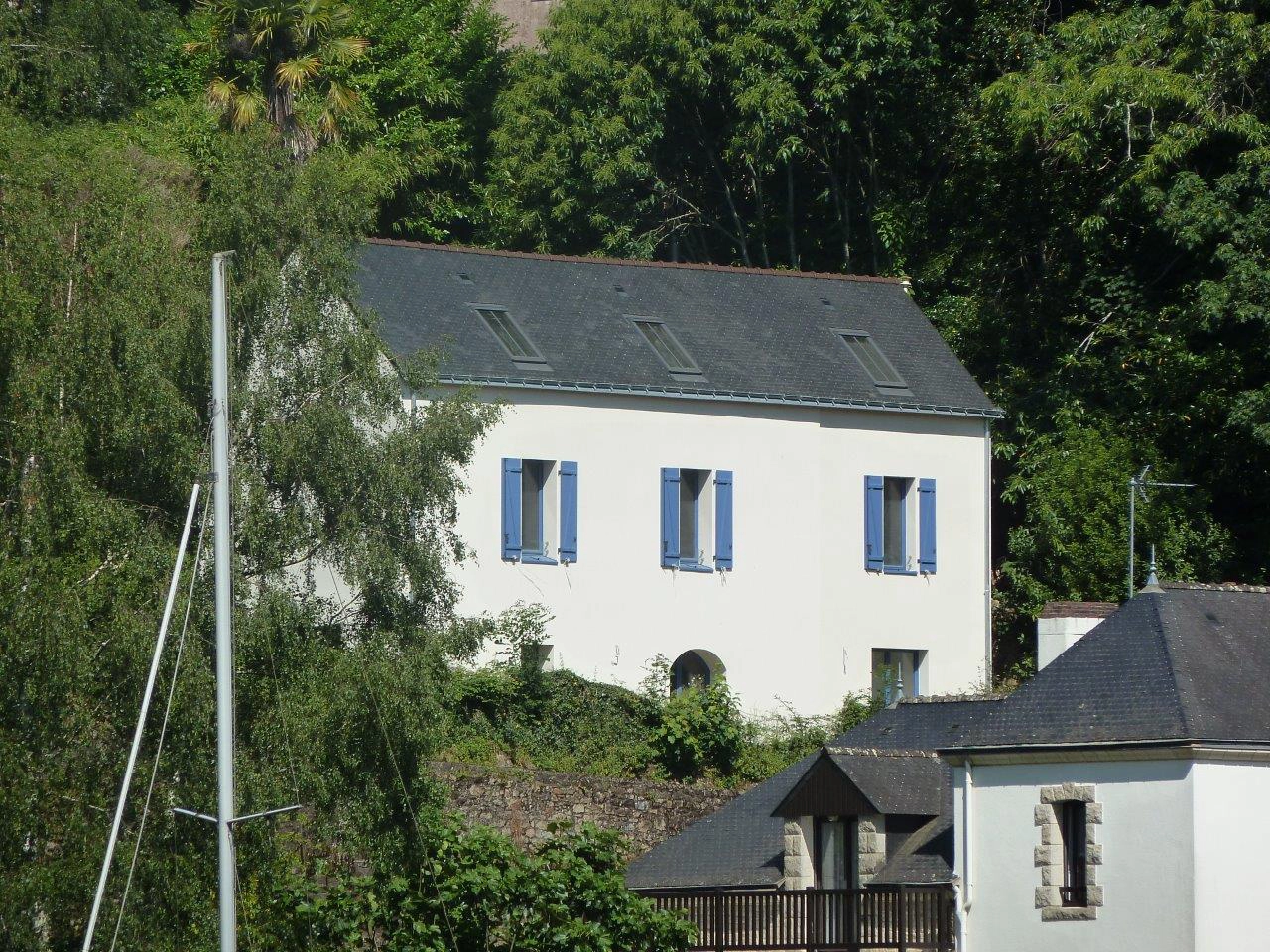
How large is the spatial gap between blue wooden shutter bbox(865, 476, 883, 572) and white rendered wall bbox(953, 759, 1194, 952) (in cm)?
1132

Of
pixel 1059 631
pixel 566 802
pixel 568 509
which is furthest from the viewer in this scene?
pixel 568 509

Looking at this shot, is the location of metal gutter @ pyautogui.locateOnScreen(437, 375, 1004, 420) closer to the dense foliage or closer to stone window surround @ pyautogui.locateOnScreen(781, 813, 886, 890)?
the dense foliage

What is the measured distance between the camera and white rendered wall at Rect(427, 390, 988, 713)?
34719mm

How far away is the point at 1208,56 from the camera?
35.4m

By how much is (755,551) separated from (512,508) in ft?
13.1

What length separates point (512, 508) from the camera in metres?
34.3

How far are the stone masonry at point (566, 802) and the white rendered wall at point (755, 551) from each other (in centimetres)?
333

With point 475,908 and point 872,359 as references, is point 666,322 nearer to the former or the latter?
point 872,359

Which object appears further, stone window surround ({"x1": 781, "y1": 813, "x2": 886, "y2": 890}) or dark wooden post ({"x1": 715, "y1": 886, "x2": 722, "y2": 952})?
stone window surround ({"x1": 781, "y1": 813, "x2": 886, "y2": 890})

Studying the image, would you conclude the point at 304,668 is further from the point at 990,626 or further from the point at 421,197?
the point at 421,197

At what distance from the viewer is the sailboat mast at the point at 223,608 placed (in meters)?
21.8

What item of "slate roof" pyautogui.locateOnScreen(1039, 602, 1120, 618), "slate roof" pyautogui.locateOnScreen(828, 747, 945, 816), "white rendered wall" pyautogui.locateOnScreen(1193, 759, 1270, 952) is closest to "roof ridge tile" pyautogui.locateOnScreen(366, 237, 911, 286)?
"slate roof" pyautogui.locateOnScreen(1039, 602, 1120, 618)

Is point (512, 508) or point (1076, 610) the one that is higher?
point (512, 508)

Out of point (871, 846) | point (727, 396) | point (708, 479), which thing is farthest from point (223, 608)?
point (727, 396)
